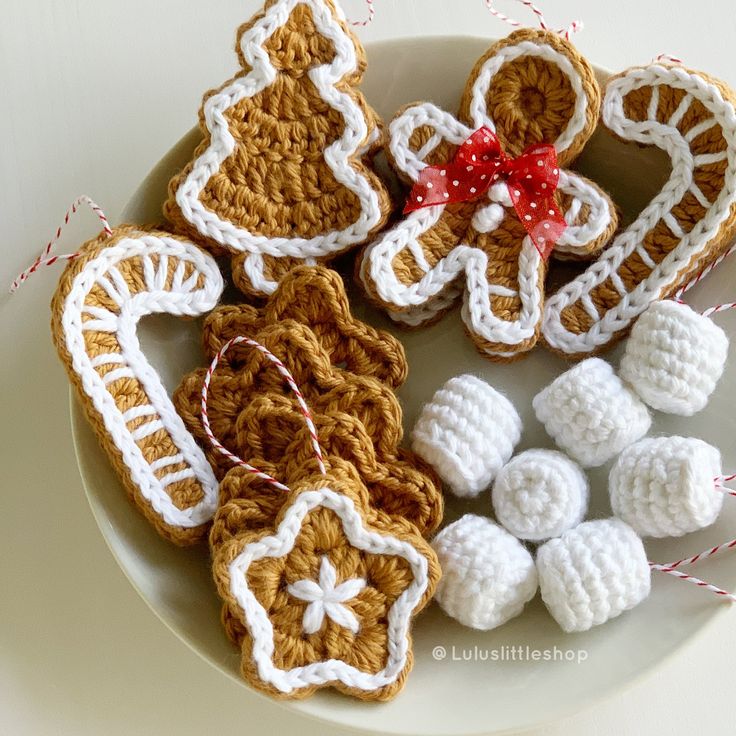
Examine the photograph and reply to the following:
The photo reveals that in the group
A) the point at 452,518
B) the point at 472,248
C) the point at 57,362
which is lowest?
the point at 452,518

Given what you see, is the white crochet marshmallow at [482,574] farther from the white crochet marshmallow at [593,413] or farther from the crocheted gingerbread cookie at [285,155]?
the crocheted gingerbread cookie at [285,155]

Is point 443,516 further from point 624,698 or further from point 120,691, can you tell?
point 120,691

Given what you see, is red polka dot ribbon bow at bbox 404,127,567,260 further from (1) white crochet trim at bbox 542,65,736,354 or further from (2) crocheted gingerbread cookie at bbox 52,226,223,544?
(2) crocheted gingerbread cookie at bbox 52,226,223,544

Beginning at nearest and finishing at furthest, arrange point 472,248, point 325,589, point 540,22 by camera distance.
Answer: point 325,589, point 472,248, point 540,22

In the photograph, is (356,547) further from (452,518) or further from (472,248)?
(472,248)

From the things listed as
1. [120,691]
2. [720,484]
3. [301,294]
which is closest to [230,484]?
[301,294]

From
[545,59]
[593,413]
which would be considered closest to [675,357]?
[593,413]
